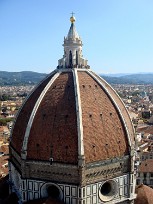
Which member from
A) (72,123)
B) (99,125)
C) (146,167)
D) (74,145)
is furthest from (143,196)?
(146,167)

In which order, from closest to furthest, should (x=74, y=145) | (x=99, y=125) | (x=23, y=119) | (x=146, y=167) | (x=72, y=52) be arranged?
(x=74, y=145)
(x=99, y=125)
(x=23, y=119)
(x=72, y=52)
(x=146, y=167)

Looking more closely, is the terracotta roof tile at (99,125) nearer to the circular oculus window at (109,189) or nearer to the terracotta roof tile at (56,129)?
the terracotta roof tile at (56,129)

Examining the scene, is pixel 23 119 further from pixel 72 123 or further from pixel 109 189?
pixel 109 189

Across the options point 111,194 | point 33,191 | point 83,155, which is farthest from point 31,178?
point 111,194

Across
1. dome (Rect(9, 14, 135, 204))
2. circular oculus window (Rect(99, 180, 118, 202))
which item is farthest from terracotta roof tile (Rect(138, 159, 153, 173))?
circular oculus window (Rect(99, 180, 118, 202))

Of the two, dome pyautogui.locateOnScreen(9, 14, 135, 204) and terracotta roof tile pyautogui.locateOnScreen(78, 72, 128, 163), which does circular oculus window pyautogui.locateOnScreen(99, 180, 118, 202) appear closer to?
dome pyautogui.locateOnScreen(9, 14, 135, 204)
